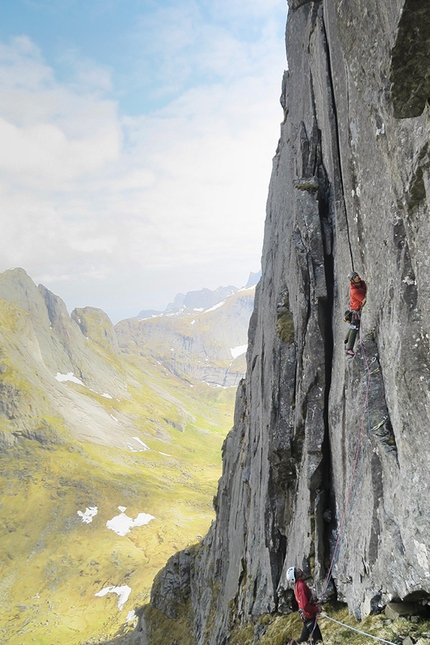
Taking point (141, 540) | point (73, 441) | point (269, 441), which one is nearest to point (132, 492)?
point (141, 540)

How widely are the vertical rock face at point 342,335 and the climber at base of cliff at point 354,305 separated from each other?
37 cm

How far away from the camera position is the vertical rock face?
10883mm

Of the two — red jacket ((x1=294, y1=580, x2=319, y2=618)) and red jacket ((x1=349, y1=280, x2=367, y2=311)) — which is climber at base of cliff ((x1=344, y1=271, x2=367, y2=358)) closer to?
red jacket ((x1=349, y1=280, x2=367, y2=311))

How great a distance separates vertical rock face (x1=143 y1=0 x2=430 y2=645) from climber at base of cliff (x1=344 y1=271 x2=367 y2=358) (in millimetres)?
375

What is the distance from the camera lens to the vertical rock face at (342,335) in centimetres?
1088

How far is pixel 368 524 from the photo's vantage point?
14281 millimetres

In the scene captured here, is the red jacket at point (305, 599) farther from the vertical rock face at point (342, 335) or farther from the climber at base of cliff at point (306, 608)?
the vertical rock face at point (342, 335)

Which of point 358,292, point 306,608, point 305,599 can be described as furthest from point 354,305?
point 306,608

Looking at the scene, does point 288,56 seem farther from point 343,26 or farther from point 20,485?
point 20,485

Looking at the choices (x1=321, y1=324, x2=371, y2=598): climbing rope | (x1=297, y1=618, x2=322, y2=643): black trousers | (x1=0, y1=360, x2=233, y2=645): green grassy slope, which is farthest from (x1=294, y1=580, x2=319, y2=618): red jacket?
(x1=0, y1=360, x2=233, y2=645): green grassy slope

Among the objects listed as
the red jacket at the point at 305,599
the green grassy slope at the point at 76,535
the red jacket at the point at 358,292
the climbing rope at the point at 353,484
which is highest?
the red jacket at the point at 358,292

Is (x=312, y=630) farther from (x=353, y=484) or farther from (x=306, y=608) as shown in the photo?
(x=353, y=484)

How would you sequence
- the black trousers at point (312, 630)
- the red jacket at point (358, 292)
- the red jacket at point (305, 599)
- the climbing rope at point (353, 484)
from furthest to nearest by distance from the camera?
the red jacket at point (358, 292) < the climbing rope at point (353, 484) < the black trousers at point (312, 630) < the red jacket at point (305, 599)

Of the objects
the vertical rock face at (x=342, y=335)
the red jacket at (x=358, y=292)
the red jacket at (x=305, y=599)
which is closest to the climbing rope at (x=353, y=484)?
the vertical rock face at (x=342, y=335)
